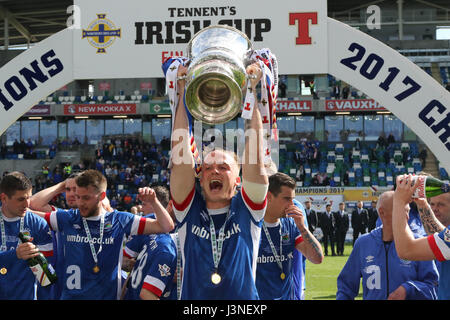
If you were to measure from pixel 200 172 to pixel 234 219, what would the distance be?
0.32m

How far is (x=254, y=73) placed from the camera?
3.28 m

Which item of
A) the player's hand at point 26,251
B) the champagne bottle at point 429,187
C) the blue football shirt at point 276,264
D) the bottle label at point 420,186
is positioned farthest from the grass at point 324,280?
the bottle label at point 420,186

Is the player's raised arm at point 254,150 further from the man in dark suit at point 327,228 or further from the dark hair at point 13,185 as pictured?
the man in dark suit at point 327,228

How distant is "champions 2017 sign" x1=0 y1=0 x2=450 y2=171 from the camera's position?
486 cm

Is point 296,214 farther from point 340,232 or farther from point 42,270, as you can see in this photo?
point 340,232

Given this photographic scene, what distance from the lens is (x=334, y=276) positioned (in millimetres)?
14031

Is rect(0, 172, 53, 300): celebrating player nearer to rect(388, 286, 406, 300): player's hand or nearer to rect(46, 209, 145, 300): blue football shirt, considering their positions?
rect(46, 209, 145, 300): blue football shirt

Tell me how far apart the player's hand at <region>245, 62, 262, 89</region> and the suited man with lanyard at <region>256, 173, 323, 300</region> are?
4.90 ft

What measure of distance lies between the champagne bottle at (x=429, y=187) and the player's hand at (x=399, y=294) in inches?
26.2

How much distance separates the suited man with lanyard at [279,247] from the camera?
4.61 meters

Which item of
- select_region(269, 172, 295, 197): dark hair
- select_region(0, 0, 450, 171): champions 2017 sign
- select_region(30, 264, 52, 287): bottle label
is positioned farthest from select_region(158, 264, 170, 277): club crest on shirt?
select_region(0, 0, 450, 171): champions 2017 sign

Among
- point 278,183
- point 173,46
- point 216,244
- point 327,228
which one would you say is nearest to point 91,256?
point 278,183
